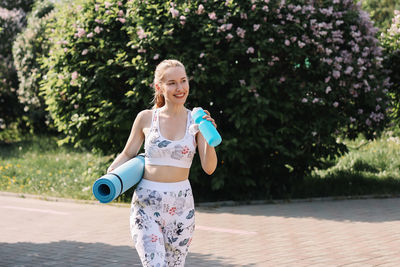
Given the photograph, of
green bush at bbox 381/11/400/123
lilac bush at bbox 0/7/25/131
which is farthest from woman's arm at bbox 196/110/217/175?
lilac bush at bbox 0/7/25/131

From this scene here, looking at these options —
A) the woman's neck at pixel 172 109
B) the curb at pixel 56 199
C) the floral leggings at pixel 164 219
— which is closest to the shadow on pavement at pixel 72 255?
the floral leggings at pixel 164 219

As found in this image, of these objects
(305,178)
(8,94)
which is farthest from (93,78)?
(8,94)

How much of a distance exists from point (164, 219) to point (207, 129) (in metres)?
0.70

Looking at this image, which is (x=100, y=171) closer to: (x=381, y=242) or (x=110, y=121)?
(x=110, y=121)

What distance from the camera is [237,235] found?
784cm

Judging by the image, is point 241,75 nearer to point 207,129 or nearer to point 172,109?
point 172,109

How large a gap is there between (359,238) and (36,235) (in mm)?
3995

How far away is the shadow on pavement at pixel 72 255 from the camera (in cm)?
651

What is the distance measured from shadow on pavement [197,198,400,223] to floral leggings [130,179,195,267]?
16.1 feet

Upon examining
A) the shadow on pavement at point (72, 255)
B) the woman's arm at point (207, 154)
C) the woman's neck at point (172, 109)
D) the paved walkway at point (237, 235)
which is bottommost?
the shadow on pavement at point (72, 255)

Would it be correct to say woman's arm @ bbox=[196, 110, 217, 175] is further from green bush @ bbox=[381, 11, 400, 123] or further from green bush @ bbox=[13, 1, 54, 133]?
green bush @ bbox=[13, 1, 54, 133]

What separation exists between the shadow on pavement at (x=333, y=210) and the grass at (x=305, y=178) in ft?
2.60

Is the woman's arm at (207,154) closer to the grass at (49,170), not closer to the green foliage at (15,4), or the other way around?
the grass at (49,170)

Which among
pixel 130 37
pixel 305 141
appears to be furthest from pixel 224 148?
pixel 130 37
